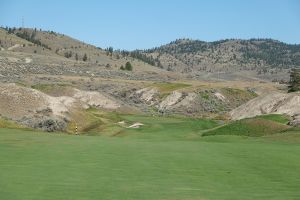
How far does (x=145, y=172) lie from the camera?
15.6 meters

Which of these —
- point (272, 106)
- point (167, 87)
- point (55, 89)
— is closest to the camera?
point (272, 106)

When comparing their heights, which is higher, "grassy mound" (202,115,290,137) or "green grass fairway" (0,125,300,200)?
"green grass fairway" (0,125,300,200)

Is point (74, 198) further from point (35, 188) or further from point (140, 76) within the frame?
point (140, 76)

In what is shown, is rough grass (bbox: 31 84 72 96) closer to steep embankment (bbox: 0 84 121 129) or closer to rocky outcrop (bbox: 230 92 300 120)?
steep embankment (bbox: 0 84 121 129)

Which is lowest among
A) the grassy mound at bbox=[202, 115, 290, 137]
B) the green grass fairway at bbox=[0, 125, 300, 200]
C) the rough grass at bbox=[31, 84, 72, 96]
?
the grassy mound at bbox=[202, 115, 290, 137]

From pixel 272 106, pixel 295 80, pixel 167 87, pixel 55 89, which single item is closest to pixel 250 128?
pixel 272 106

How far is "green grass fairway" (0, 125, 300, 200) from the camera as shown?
12742mm

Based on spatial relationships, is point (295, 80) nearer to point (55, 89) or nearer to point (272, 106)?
point (272, 106)

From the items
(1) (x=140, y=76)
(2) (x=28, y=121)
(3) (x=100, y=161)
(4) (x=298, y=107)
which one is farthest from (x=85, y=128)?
(1) (x=140, y=76)

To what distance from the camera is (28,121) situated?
4988 cm

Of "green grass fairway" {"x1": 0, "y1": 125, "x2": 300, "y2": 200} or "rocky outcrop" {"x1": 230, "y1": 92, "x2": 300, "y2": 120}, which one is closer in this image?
"green grass fairway" {"x1": 0, "y1": 125, "x2": 300, "y2": 200}

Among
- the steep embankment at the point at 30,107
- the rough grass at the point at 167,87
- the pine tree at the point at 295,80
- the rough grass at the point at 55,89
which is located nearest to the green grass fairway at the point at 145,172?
the steep embankment at the point at 30,107

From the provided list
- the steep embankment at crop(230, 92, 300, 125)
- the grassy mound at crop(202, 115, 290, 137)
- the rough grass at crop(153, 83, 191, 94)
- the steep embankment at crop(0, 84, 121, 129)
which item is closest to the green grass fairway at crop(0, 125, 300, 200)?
the grassy mound at crop(202, 115, 290, 137)

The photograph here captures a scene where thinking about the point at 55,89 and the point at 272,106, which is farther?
the point at 55,89
